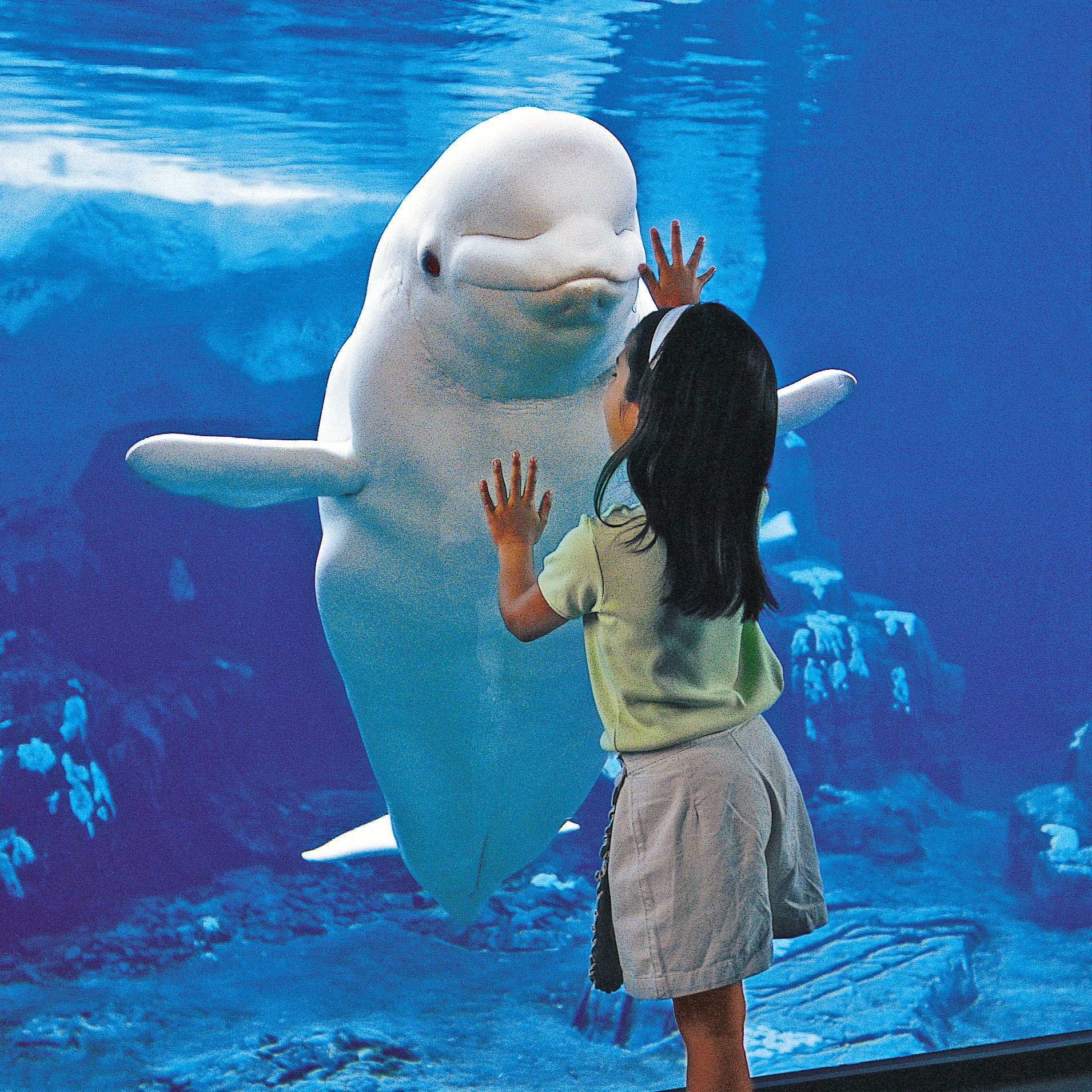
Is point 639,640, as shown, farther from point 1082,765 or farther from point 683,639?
point 1082,765

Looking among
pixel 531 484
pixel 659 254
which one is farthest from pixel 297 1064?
pixel 659 254

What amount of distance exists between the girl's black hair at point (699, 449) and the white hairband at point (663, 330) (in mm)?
14

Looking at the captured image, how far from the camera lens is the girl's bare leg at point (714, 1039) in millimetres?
2307

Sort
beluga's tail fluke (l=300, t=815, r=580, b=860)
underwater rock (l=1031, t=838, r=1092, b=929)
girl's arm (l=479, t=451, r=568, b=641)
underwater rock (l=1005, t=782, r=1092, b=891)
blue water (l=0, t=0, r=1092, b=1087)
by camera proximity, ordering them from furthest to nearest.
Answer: underwater rock (l=1005, t=782, r=1092, b=891) → underwater rock (l=1031, t=838, r=1092, b=929) → blue water (l=0, t=0, r=1092, b=1087) → beluga's tail fluke (l=300, t=815, r=580, b=860) → girl's arm (l=479, t=451, r=568, b=641)

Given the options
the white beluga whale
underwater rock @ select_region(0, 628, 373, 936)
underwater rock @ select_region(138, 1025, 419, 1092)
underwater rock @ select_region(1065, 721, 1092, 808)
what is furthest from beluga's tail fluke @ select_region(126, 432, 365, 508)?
underwater rock @ select_region(1065, 721, 1092, 808)

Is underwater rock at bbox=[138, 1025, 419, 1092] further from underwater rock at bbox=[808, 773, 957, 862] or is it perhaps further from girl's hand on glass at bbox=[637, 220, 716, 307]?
underwater rock at bbox=[808, 773, 957, 862]

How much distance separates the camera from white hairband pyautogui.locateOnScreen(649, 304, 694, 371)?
219 centimetres

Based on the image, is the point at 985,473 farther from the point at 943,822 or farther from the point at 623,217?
the point at 623,217

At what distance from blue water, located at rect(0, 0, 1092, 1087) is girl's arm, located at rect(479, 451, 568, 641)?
201 inches

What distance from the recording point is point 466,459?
337 centimetres

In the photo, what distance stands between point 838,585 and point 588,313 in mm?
9620

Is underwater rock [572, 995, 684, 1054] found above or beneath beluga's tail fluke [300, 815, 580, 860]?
beneath

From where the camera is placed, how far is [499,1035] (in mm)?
7906

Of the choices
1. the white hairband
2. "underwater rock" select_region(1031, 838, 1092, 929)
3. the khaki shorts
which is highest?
the white hairband
